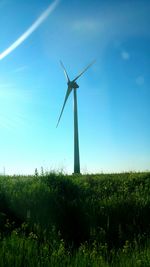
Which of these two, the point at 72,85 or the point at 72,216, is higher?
the point at 72,85

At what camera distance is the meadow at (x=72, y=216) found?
33.2ft

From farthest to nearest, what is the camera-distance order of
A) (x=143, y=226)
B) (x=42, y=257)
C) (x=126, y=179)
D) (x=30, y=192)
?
1. (x=126, y=179)
2. (x=30, y=192)
3. (x=143, y=226)
4. (x=42, y=257)

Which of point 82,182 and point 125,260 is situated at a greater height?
point 82,182

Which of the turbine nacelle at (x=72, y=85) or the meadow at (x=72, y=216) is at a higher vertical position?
the turbine nacelle at (x=72, y=85)

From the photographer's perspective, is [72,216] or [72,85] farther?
[72,85]

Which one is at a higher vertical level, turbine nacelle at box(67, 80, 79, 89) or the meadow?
turbine nacelle at box(67, 80, 79, 89)

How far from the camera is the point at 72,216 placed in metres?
14.1

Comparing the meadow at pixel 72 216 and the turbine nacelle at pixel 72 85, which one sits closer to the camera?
the meadow at pixel 72 216

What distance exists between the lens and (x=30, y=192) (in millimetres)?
15203

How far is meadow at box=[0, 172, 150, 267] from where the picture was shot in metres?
10.1

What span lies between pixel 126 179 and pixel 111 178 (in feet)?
2.35

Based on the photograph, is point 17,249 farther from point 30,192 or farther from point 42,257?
point 30,192

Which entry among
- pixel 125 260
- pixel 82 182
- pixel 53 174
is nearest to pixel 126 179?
pixel 82 182

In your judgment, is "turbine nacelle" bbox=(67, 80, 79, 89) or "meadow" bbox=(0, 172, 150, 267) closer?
"meadow" bbox=(0, 172, 150, 267)
